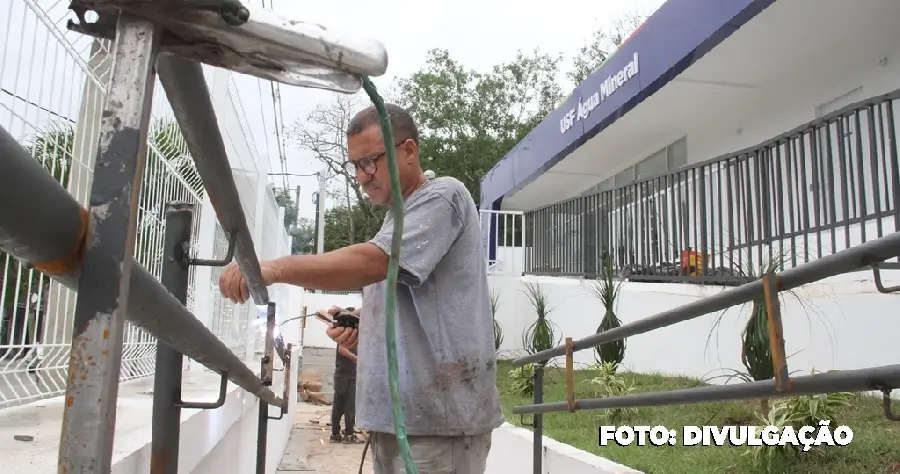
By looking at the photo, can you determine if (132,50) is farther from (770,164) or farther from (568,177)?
(568,177)

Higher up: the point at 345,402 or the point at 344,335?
the point at 344,335

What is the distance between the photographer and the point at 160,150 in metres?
3.25

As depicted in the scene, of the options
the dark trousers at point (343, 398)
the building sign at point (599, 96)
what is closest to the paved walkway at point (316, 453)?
the dark trousers at point (343, 398)

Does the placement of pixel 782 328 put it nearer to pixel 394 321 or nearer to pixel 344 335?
pixel 394 321

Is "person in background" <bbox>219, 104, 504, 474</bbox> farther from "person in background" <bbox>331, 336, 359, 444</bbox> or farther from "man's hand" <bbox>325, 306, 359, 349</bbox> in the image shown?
"person in background" <bbox>331, 336, 359, 444</bbox>

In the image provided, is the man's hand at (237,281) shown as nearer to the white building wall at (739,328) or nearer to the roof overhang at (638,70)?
the white building wall at (739,328)

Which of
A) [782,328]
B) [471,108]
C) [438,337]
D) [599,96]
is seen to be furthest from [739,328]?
[471,108]

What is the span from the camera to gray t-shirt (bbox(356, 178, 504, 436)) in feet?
6.07

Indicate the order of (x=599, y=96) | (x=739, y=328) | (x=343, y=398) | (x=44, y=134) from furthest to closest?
(x=599, y=96), (x=343, y=398), (x=739, y=328), (x=44, y=134)

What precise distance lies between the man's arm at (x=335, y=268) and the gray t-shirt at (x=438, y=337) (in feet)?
0.67

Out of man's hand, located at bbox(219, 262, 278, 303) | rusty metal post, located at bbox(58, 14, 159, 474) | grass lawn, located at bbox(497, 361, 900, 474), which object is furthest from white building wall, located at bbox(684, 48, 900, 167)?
rusty metal post, located at bbox(58, 14, 159, 474)

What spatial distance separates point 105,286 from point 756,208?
610 centimetres

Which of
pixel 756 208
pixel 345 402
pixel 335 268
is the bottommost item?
pixel 345 402

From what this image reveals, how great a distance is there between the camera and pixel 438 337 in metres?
1.90
